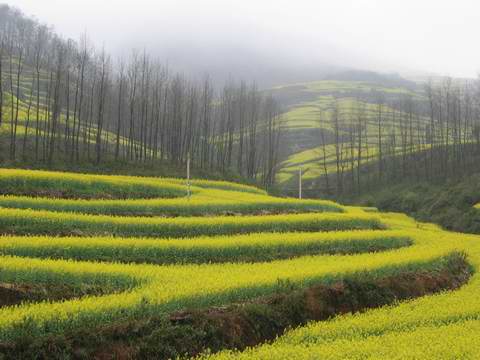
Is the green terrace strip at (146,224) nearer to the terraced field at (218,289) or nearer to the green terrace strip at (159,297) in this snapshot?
the terraced field at (218,289)

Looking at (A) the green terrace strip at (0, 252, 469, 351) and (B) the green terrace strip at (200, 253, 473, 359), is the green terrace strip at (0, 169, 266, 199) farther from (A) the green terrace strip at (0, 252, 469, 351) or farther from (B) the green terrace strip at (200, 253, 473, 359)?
(B) the green terrace strip at (200, 253, 473, 359)

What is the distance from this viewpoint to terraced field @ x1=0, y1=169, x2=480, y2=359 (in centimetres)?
974

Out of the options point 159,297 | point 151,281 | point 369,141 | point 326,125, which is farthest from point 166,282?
point 326,125

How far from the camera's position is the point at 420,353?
31.6 ft

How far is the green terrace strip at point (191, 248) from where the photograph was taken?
15383mm

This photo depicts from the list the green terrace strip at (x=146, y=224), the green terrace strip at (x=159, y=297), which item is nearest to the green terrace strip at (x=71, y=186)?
the green terrace strip at (x=146, y=224)

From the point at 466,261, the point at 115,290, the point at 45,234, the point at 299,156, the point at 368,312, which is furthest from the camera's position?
the point at 299,156

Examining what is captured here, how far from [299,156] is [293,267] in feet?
348

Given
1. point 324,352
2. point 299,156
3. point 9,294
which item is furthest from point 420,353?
point 299,156

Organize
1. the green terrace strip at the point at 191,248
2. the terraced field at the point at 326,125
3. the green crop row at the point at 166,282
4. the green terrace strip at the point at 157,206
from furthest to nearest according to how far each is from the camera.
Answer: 1. the terraced field at the point at 326,125
2. the green terrace strip at the point at 157,206
3. the green terrace strip at the point at 191,248
4. the green crop row at the point at 166,282

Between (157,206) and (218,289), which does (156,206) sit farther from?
(218,289)

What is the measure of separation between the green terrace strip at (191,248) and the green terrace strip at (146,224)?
181 centimetres

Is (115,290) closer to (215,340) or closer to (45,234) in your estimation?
(215,340)

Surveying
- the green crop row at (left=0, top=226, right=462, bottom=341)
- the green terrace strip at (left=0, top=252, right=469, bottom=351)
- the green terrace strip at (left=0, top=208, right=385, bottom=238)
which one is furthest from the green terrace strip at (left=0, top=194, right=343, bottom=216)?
the green terrace strip at (left=0, top=252, right=469, bottom=351)
